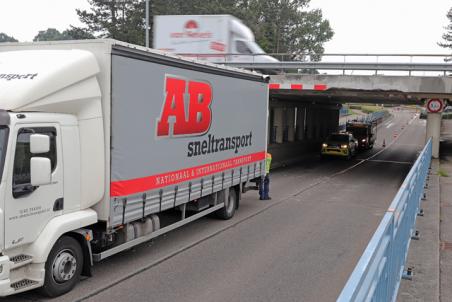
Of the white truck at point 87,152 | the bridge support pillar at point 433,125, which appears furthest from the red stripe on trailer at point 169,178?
the bridge support pillar at point 433,125

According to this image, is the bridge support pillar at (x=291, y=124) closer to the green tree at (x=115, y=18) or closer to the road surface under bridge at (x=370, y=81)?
the road surface under bridge at (x=370, y=81)

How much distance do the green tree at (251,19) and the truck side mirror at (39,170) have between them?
31.4m

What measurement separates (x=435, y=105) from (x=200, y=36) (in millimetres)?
11679

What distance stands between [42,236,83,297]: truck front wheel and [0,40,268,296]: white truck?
0.05ft

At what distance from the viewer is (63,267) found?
22.0 ft

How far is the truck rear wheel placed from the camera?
11711 millimetres

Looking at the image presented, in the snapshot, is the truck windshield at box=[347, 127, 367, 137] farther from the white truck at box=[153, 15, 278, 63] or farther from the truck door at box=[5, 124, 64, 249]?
the truck door at box=[5, 124, 64, 249]

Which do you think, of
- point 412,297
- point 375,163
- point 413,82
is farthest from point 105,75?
point 375,163

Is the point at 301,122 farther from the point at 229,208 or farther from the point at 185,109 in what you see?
the point at 185,109

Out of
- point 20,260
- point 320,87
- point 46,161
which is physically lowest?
point 20,260

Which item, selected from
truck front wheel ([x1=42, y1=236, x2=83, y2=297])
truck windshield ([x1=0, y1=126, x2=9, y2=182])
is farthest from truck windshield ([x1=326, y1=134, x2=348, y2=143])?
truck windshield ([x1=0, y1=126, x2=9, y2=182])

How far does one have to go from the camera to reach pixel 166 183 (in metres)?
8.63

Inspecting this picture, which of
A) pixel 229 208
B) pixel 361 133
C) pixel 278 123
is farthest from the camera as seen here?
pixel 361 133

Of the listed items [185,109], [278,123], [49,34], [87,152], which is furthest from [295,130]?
[49,34]
